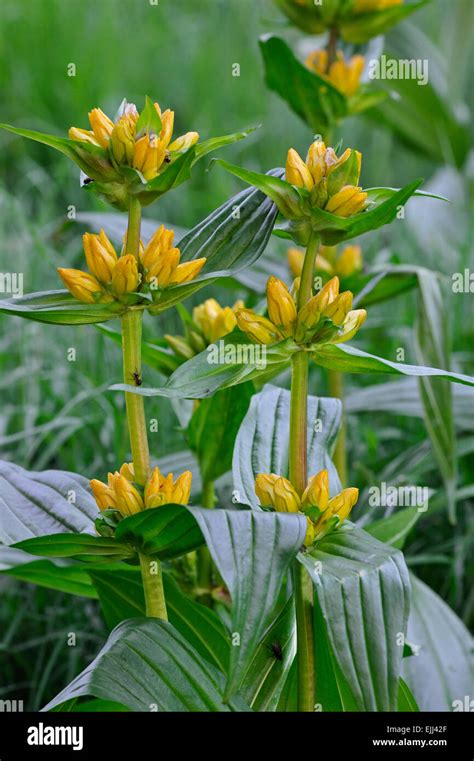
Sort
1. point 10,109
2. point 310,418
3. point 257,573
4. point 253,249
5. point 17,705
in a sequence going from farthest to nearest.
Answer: point 10,109 < point 17,705 < point 310,418 < point 253,249 < point 257,573

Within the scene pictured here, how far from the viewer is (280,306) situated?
65 cm

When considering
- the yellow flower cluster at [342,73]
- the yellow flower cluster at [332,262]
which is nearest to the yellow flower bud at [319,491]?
the yellow flower cluster at [332,262]

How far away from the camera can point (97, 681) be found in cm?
63

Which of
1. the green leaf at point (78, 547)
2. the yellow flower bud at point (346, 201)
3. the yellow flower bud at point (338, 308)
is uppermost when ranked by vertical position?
the yellow flower bud at point (346, 201)

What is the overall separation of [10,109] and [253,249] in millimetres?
1989

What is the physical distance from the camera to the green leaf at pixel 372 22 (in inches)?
45.1

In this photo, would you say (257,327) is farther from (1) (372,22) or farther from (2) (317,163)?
(1) (372,22)

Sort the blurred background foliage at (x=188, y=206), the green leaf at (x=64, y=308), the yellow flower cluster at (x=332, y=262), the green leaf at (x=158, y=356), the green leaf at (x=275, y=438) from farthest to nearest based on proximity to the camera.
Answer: the blurred background foliage at (x=188, y=206) < the yellow flower cluster at (x=332, y=262) < the green leaf at (x=158, y=356) < the green leaf at (x=275, y=438) < the green leaf at (x=64, y=308)

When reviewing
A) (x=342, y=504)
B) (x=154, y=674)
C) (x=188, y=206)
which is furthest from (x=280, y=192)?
(x=188, y=206)

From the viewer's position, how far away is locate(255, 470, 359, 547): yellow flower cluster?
2.13 ft

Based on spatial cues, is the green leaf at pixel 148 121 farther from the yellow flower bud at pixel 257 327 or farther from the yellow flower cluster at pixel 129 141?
the yellow flower bud at pixel 257 327

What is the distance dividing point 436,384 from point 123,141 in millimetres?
554

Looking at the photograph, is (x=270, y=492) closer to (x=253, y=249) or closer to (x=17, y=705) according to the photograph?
(x=253, y=249)
